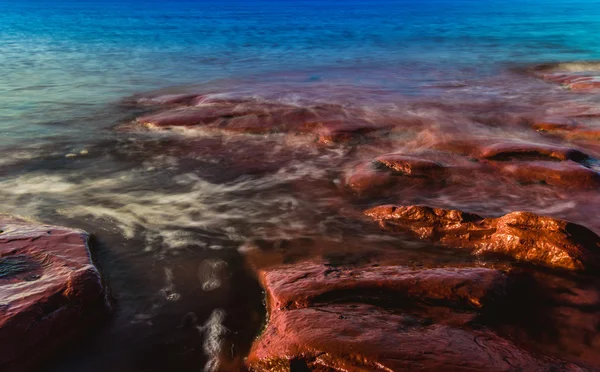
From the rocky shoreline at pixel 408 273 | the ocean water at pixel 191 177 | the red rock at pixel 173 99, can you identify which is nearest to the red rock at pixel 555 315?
the rocky shoreline at pixel 408 273

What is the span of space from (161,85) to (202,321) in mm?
12267

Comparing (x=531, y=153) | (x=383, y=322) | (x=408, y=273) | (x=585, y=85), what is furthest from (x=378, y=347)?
(x=585, y=85)

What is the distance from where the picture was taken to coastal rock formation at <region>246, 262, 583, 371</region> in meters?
2.85

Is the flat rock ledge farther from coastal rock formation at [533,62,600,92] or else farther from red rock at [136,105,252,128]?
coastal rock formation at [533,62,600,92]

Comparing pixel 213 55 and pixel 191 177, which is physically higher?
pixel 213 55

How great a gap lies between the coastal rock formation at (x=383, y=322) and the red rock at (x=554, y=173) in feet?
9.77

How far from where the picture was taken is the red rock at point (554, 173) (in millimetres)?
6109

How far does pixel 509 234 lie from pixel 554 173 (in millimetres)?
2434

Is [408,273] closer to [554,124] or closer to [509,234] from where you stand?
[509,234]

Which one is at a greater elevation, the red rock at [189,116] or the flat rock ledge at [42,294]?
the red rock at [189,116]

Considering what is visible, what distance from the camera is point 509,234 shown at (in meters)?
4.49

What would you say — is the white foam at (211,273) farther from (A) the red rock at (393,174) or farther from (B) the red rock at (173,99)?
(B) the red rock at (173,99)

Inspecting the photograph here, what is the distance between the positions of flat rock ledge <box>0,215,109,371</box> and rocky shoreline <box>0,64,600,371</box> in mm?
11

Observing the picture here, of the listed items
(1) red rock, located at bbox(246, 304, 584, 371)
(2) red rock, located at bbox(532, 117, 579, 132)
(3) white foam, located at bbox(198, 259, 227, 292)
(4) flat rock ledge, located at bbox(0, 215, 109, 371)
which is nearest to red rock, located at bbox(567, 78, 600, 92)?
(2) red rock, located at bbox(532, 117, 579, 132)
